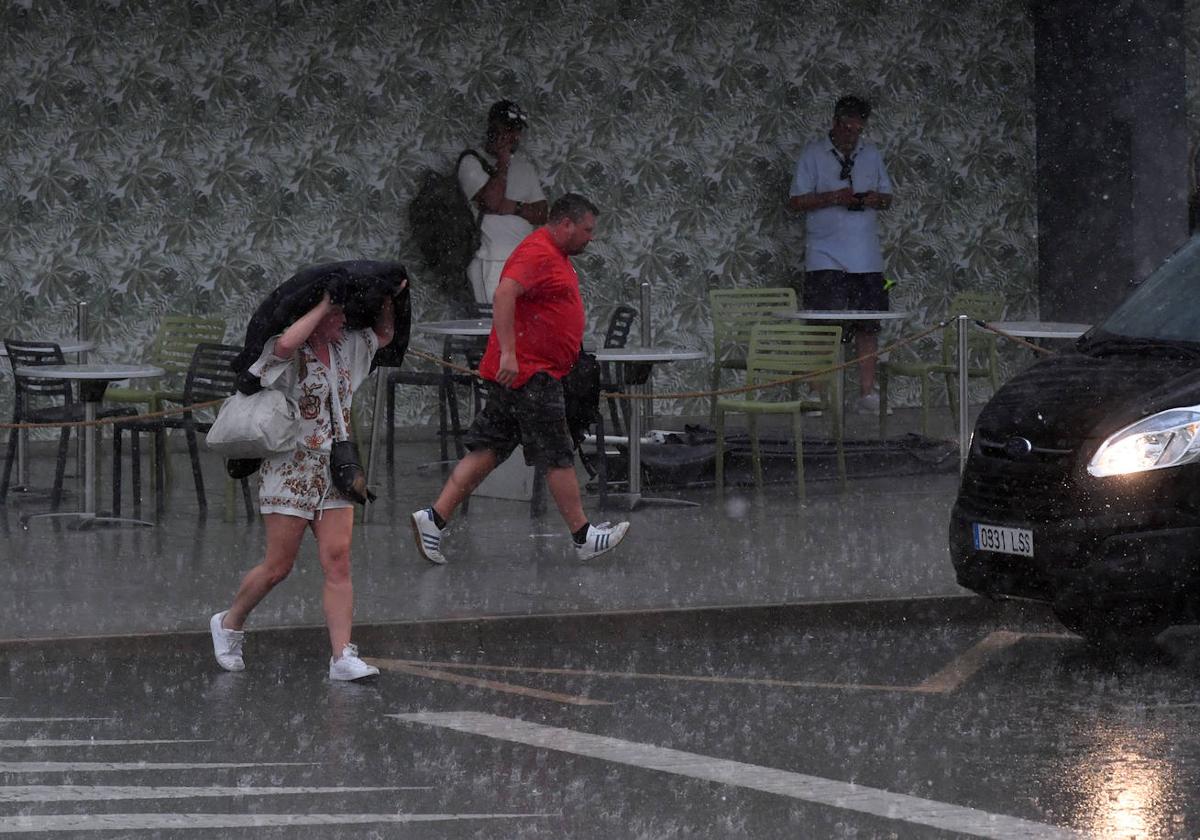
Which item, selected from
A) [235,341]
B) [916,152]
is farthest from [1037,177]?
[235,341]

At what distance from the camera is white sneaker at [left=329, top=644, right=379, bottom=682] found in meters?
8.44

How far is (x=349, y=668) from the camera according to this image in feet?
27.7

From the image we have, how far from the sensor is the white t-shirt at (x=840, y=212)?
18125 mm

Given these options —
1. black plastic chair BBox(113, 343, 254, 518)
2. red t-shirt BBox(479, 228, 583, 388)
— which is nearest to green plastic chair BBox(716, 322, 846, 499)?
red t-shirt BBox(479, 228, 583, 388)

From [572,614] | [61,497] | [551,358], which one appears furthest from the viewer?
[61,497]

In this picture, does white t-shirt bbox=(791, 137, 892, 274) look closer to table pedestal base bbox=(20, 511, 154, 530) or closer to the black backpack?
the black backpack

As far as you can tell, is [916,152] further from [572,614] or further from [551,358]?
[572,614]

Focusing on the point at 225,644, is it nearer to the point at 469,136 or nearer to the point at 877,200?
the point at 469,136

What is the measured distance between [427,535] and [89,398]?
2618 millimetres

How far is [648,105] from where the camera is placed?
18219 millimetres

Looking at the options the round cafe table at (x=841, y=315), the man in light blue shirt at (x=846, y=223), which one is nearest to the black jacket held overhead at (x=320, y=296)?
the round cafe table at (x=841, y=315)

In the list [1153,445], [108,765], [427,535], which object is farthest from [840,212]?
[108,765]

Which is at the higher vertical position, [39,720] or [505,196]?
[505,196]

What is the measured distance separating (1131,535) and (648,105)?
10.4 metres
